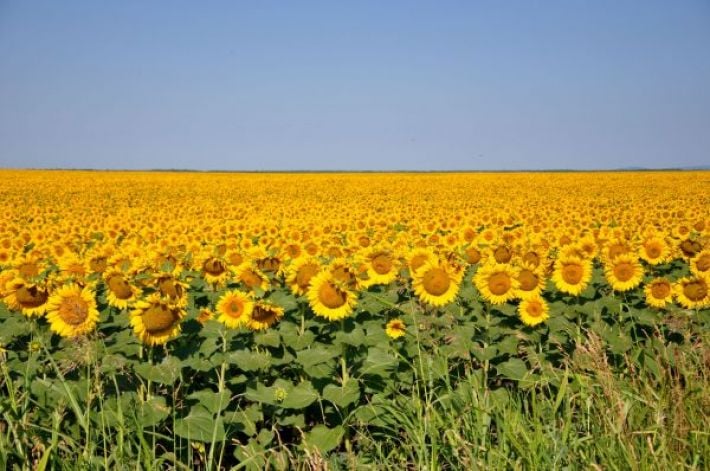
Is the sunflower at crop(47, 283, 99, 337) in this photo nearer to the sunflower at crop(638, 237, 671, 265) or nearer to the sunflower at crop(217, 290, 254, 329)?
the sunflower at crop(217, 290, 254, 329)

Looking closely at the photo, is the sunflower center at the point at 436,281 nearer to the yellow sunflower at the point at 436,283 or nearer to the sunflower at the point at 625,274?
the yellow sunflower at the point at 436,283

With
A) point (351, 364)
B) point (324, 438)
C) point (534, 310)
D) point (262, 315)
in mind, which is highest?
point (262, 315)

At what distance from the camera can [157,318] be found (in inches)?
133

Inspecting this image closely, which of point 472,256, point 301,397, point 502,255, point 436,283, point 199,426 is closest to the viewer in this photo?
point 199,426

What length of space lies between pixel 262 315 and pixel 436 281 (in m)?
1.41

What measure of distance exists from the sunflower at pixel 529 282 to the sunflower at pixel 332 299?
5.10 feet

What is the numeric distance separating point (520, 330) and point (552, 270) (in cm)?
92

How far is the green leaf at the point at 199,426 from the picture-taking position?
3.19 metres

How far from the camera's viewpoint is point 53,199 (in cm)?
2577

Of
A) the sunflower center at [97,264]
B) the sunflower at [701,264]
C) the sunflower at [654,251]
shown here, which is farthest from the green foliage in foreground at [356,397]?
the sunflower at [654,251]

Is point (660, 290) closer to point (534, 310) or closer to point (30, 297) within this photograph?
point (534, 310)

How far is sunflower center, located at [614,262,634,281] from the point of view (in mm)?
5027

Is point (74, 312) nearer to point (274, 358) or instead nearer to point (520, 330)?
point (274, 358)

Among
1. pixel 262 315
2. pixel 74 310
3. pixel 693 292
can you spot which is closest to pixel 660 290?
pixel 693 292
